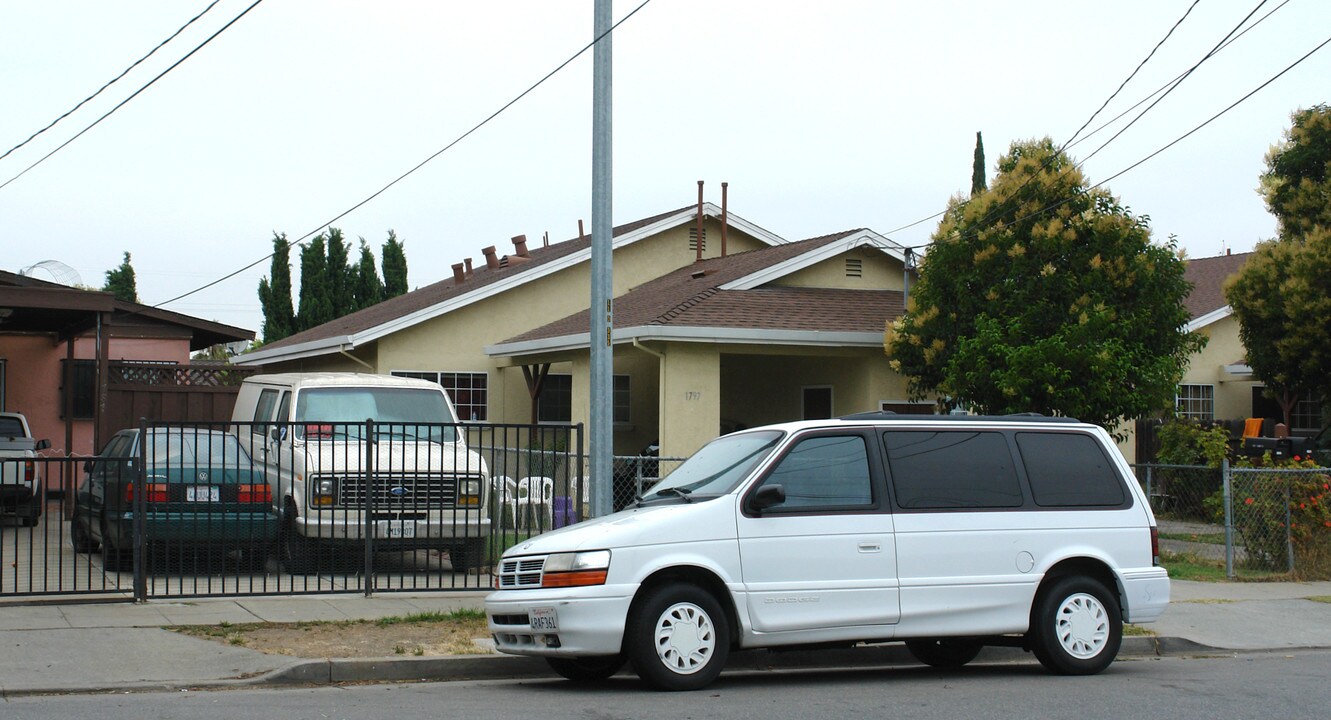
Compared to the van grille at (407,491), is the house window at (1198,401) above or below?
above

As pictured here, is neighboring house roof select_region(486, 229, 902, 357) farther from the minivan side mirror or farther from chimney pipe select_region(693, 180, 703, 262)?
the minivan side mirror

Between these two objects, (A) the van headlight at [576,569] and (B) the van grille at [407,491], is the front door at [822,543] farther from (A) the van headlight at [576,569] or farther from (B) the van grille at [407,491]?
(B) the van grille at [407,491]

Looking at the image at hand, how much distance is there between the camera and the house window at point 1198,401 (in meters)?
26.8

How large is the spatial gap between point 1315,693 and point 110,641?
27.7 ft

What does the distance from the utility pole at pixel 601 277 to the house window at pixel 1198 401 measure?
61.3ft

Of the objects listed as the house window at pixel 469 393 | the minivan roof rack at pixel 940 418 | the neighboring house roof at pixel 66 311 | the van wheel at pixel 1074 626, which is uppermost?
the neighboring house roof at pixel 66 311

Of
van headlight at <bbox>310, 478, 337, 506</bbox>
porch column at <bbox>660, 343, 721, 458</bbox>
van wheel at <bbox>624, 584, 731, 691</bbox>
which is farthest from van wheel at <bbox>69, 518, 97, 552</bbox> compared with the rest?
porch column at <bbox>660, 343, 721, 458</bbox>

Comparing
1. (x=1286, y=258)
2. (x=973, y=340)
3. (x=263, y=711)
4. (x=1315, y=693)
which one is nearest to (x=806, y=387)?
(x=973, y=340)

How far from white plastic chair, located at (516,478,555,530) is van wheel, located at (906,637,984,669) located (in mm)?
4218

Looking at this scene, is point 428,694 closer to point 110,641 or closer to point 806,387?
point 110,641

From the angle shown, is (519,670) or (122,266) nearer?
Result: (519,670)

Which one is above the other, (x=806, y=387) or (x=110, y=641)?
(x=806, y=387)

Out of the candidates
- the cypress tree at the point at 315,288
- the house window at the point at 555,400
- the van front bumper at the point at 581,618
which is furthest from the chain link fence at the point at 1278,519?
the cypress tree at the point at 315,288

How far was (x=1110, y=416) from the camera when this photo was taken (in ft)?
59.8
